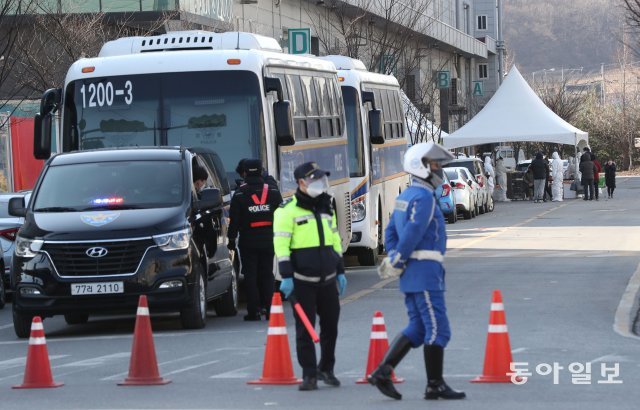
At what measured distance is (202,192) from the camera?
16.0 metres

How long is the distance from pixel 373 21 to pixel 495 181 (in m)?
7.77

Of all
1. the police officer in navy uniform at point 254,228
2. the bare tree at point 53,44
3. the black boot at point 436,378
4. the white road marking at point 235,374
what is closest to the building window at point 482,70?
the bare tree at point 53,44

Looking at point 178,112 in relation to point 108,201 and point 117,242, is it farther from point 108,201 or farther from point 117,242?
point 117,242

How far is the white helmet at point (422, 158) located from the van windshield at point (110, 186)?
6.09 meters

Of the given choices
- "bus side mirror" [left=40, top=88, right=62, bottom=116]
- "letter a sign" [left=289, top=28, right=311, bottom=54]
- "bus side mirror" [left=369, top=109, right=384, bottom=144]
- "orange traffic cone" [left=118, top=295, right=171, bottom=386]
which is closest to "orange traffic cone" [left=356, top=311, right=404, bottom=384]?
"orange traffic cone" [left=118, top=295, right=171, bottom=386]

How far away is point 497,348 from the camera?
10.9 meters

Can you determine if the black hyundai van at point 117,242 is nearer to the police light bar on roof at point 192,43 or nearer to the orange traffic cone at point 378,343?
the police light bar on roof at point 192,43

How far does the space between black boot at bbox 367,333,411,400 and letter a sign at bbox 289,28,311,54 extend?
26.3 meters

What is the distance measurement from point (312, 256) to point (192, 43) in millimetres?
9080

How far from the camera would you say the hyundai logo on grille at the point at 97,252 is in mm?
15234

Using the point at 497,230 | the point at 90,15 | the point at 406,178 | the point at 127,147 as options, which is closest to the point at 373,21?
the point at 90,15

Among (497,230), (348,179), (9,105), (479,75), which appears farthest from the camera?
(479,75)

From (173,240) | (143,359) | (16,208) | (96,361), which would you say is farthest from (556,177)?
(143,359)

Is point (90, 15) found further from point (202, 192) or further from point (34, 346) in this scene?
point (34, 346)
